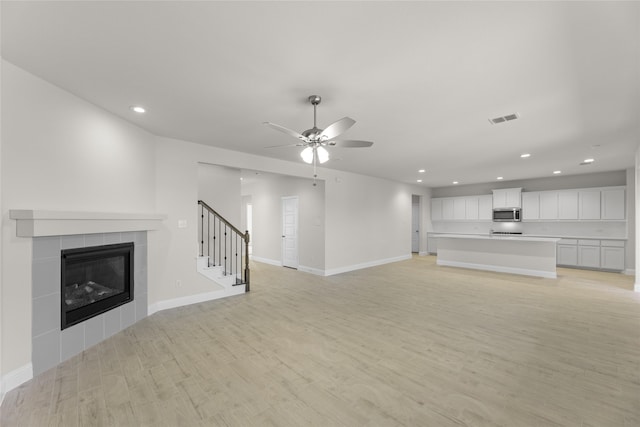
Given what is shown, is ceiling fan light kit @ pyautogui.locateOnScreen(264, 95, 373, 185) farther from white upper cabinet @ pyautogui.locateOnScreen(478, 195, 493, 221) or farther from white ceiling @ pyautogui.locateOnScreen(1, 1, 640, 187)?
white upper cabinet @ pyautogui.locateOnScreen(478, 195, 493, 221)

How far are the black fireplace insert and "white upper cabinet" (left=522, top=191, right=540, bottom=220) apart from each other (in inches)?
414

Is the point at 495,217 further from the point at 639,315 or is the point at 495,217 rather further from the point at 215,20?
the point at 215,20

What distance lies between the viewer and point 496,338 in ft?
10.8

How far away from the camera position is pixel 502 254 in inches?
287

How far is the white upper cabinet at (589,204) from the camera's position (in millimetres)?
7523

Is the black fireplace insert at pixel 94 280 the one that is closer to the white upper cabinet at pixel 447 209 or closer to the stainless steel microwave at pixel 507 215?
the white upper cabinet at pixel 447 209

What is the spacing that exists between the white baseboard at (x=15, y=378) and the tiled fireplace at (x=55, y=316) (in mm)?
57

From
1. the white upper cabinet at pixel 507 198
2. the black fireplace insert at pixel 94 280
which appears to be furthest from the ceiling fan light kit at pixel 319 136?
the white upper cabinet at pixel 507 198

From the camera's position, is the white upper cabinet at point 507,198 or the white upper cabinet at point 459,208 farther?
the white upper cabinet at point 459,208

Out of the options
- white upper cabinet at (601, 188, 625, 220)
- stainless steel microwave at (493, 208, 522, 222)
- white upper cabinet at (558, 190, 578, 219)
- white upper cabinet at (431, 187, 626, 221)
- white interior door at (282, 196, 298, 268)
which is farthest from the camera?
stainless steel microwave at (493, 208, 522, 222)

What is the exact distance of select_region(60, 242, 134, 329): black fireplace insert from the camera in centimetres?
288

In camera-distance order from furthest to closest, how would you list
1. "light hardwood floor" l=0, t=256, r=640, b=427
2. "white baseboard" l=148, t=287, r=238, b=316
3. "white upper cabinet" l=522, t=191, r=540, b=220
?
1. "white upper cabinet" l=522, t=191, r=540, b=220
2. "white baseboard" l=148, t=287, r=238, b=316
3. "light hardwood floor" l=0, t=256, r=640, b=427

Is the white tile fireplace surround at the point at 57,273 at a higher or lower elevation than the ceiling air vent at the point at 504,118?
lower

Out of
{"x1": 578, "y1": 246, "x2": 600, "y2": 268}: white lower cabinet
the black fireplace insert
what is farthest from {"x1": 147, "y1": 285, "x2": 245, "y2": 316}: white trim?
{"x1": 578, "y1": 246, "x2": 600, "y2": 268}: white lower cabinet
